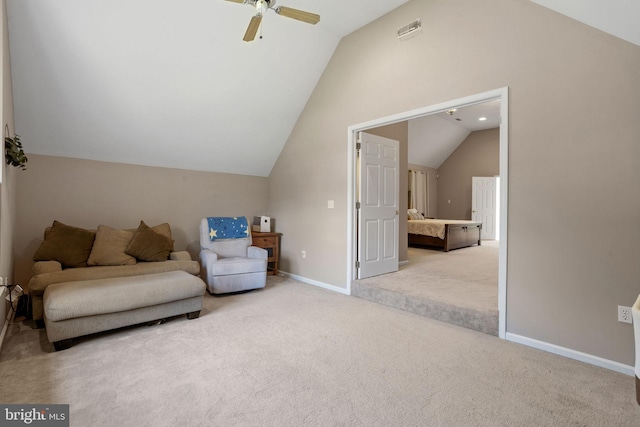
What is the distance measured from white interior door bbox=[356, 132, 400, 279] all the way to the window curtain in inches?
191

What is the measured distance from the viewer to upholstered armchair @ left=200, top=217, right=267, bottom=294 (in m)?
3.86

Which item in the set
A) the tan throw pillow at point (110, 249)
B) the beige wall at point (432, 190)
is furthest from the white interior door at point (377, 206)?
the beige wall at point (432, 190)

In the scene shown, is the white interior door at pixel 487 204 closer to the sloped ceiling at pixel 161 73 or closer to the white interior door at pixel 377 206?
the white interior door at pixel 377 206

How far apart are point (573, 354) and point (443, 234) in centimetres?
482

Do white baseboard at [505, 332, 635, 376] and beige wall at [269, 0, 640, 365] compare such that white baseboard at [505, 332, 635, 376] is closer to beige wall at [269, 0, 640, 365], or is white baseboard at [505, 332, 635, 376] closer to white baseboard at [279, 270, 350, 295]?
beige wall at [269, 0, 640, 365]

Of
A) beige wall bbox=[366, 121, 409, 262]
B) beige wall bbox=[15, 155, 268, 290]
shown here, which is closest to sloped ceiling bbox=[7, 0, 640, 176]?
beige wall bbox=[15, 155, 268, 290]

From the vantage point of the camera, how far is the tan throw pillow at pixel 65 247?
3.20 m

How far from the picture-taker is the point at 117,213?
4215 mm

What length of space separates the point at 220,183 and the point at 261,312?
270 cm

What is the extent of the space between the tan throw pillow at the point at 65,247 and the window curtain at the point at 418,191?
7939 mm

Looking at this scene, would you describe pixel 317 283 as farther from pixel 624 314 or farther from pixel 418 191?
pixel 418 191

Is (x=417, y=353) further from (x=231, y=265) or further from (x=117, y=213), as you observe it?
(x=117, y=213)

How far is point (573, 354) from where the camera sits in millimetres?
2314

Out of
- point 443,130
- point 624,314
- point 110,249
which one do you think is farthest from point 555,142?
point 443,130
